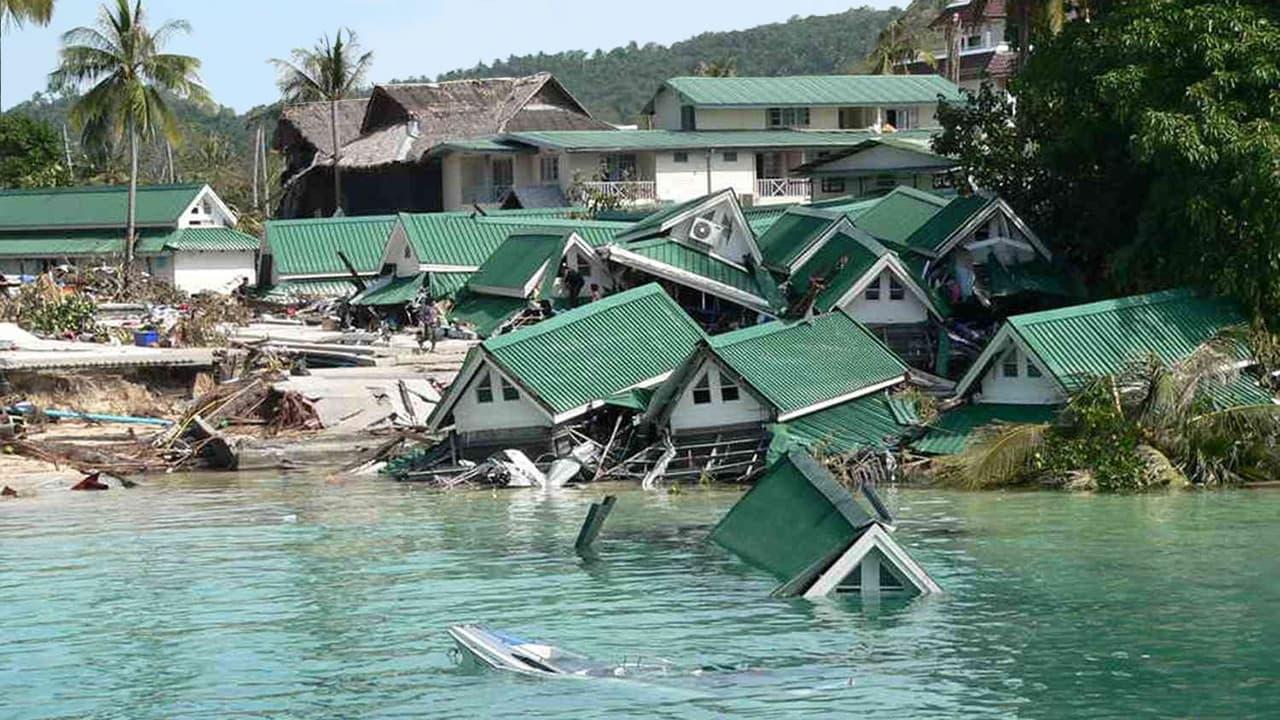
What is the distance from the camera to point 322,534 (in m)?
31.8

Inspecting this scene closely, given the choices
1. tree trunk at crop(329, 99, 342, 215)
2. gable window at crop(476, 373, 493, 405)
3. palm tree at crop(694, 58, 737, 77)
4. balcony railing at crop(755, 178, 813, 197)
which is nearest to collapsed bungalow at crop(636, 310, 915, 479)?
gable window at crop(476, 373, 493, 405)

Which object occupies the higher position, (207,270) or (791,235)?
(791,235)

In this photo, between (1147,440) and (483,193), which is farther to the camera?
(483,193)

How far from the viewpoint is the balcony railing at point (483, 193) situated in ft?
253

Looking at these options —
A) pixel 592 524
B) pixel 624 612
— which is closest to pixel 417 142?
pixel 592 524

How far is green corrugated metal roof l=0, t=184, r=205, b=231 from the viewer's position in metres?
71.6

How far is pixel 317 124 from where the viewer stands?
83500 mm

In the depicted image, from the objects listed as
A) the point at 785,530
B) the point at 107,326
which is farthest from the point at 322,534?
the point at 107,326

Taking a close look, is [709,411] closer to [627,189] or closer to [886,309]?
[886,309]

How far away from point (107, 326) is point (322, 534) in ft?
84.3

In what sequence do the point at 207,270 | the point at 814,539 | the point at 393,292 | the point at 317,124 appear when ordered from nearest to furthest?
the point at 814,539
the point at 393,292
the point at 207,270
the point at 317,124

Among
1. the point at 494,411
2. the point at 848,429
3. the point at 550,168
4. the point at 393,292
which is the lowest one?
the point at 848,429

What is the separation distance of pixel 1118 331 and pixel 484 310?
22663 millimetres

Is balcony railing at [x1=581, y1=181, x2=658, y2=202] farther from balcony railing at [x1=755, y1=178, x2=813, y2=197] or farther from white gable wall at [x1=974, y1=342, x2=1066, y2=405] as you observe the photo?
white gable wall at [x1=974, y1=342, x2=1066, y2=405]
